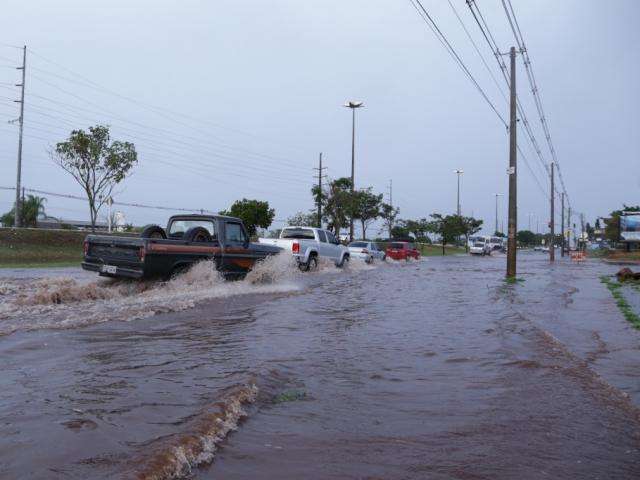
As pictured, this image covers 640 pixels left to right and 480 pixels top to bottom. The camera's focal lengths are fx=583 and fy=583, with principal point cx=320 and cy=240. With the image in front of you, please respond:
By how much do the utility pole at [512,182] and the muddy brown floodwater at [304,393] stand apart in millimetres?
11249

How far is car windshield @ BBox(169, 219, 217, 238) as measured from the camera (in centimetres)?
1286

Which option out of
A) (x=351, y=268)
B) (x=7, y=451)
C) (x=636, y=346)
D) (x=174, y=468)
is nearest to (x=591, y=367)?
(x=636, y=346)

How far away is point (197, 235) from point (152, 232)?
3.20ft

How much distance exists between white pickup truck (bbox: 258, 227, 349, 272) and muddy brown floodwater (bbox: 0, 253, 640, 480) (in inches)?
417

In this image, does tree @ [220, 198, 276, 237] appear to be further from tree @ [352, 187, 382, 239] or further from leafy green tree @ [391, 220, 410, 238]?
leafy green tree @ [391, 220, 410, 238]

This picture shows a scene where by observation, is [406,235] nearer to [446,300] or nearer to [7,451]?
[446,300]

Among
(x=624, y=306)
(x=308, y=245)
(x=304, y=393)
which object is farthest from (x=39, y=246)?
(x=304, y=393)

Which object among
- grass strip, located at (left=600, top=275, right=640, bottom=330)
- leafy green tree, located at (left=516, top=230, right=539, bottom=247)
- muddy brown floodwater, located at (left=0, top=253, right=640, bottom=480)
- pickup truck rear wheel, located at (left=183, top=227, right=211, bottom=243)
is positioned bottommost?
muddy brown floodwater, located at (left=0, top=253, right=640, bottom=480)

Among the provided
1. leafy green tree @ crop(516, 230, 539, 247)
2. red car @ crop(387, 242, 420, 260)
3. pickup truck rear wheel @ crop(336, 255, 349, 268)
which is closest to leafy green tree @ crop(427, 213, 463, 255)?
red car @ crop(387, 242, 420, 260)

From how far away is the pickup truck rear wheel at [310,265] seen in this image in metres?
20.9

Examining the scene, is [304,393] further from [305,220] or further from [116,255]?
[305,220]

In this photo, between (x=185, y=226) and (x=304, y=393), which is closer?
(x=304, y=393)

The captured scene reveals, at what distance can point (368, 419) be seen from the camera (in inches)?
172

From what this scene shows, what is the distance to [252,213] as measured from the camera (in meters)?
45.4
